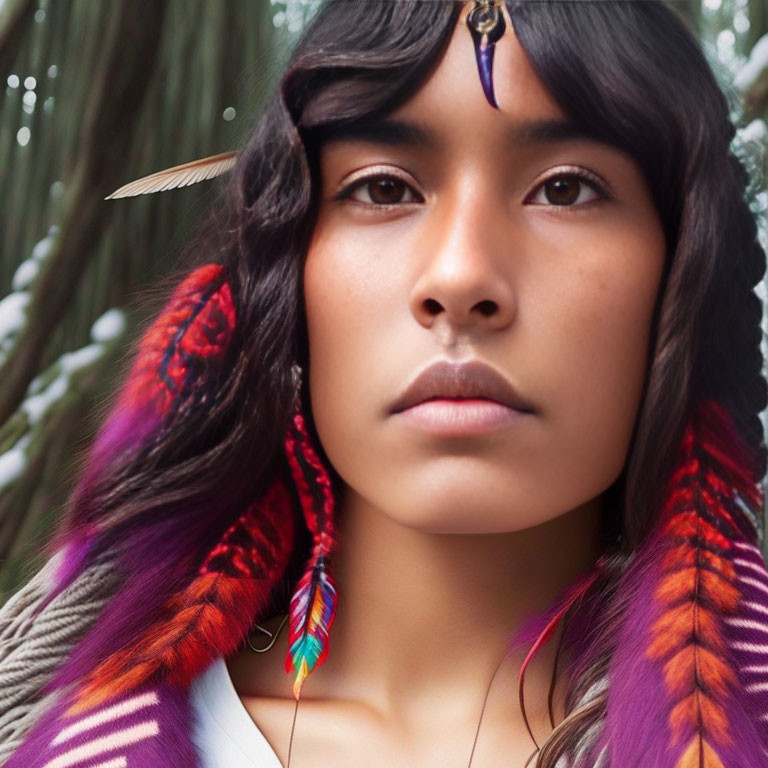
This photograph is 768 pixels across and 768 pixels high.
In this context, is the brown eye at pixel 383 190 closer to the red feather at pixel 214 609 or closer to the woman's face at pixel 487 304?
the woman's face at pixel 487 304

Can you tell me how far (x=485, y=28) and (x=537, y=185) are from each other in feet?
0.44

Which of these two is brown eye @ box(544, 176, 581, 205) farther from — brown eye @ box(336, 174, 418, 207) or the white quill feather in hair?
the white quill feather in hair

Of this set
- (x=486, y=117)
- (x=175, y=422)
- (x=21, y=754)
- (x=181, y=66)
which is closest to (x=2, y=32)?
(x=181, y=66)

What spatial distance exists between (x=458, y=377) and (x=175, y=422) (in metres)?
0.34

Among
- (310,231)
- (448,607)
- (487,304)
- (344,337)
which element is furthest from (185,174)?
(448,607)

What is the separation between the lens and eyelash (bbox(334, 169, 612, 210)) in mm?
944

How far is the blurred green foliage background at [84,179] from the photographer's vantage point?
1.22 meters

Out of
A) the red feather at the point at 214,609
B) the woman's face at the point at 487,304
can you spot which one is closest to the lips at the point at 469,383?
the woman's face at the point at 487,304

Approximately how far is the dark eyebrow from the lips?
0.62 feet

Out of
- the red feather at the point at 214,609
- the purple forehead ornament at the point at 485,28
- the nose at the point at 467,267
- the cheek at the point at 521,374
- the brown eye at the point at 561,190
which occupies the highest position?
the purple forehead ornament at the point at 485,28

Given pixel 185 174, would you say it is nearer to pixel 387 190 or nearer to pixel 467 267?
pixel 387 190

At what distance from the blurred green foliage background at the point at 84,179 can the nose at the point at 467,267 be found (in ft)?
1.16

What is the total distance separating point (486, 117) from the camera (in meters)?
0.92

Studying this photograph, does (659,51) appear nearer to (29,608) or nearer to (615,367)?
(615,367)
